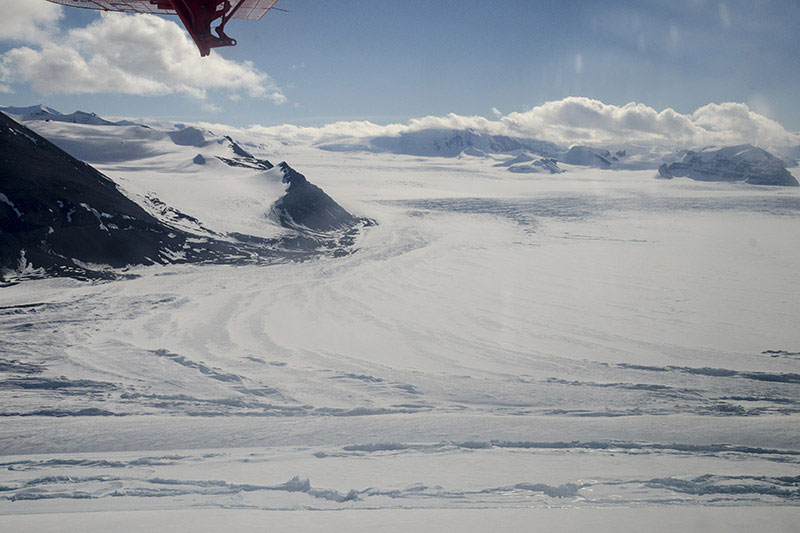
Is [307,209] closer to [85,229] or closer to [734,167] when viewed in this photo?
[85,229]

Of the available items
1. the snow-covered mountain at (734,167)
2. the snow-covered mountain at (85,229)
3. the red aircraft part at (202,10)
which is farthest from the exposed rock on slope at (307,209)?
the snow-covered mountain at (734,167)

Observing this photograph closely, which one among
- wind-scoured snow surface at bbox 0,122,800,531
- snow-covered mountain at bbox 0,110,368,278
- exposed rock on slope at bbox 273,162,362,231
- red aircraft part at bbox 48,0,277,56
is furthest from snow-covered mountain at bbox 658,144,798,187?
red aircraft part at bbox 48,0,277,56

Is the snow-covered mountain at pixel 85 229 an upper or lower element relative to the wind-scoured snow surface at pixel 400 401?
upper

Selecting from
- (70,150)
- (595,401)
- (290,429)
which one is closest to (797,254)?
(595,401)

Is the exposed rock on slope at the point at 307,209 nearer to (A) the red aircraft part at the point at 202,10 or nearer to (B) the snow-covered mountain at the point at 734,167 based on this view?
(A) the red aircraft part at the point at 202,10

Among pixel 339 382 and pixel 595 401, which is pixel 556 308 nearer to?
pixel 595 401

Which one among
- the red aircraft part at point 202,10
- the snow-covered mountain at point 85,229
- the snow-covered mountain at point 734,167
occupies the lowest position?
the snow-covered mountain at point 85,229
